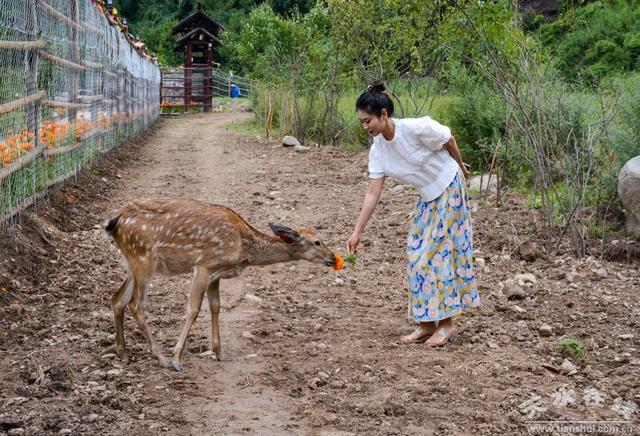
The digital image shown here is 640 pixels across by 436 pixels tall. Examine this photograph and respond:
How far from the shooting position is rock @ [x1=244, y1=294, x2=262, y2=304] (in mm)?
7395

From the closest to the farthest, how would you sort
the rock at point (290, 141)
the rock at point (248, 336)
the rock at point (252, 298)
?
the rock at point (248, 336), the rock at point (252, 298), the rock at point (290, 141)

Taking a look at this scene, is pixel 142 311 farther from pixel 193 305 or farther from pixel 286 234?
pixel 286 234

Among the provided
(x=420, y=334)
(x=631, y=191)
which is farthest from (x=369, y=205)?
(x=631, y=191)

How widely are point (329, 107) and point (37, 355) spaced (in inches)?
550

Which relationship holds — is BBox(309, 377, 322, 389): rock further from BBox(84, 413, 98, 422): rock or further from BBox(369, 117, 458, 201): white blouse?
BBox(369, 117, 458, 201): white blouse

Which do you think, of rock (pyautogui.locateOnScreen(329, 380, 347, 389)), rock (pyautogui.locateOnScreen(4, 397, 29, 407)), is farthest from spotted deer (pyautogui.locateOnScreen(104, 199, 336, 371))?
rock (pyautogui.locateOnScreen(4, 397, 29, 407))

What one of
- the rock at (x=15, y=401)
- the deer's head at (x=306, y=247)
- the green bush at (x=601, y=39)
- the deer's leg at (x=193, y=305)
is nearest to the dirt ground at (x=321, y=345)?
the rock at (x=15, y=401)

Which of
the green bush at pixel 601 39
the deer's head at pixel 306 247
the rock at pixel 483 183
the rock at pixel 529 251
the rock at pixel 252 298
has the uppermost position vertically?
the green bush at pixel 601 39

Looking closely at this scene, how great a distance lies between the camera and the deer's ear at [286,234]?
614cm

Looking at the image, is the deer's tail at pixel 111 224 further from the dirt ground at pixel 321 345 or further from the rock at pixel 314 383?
the rock at pixel 314 383

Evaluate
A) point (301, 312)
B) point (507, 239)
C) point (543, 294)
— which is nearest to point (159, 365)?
point (301, 312)

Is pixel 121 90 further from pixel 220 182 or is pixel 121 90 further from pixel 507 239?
pixel 507 239

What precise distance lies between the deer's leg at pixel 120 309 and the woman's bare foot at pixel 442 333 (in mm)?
2131

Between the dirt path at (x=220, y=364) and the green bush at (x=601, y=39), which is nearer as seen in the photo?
the dirt path at (x=220, y=364)
